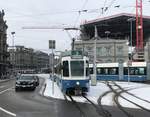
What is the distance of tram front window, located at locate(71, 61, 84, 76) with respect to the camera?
28.2 metres

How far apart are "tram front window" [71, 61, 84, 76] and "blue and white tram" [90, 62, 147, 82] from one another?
27.3 meters

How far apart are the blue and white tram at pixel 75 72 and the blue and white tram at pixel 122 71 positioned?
27.3 m

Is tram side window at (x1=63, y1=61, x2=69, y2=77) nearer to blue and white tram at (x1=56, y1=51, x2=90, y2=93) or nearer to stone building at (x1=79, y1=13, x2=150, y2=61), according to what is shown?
blue and white tram at (x1=56, y1=51, x2=90, y2=93)

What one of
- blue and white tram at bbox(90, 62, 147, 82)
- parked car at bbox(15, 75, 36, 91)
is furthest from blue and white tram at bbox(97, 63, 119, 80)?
parked car at bbox(15, 75, 36, 91)

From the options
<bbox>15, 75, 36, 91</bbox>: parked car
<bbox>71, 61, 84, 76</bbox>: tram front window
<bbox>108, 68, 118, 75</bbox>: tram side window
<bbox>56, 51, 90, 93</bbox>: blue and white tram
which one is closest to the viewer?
<bbox>56, 51, 90, 93</bbox>: blue and white tram

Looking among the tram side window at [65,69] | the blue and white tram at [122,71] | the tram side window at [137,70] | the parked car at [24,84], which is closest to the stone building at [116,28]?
the blue and white tram at [122,71]

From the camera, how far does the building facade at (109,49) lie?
11600 centimetres

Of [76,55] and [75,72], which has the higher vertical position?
[76,55]

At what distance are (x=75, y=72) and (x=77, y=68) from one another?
1.14 feet

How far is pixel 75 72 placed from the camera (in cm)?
2820

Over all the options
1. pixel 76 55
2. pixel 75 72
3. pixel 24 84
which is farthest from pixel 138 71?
pixel 75 72

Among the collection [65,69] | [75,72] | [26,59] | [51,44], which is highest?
[26,59]

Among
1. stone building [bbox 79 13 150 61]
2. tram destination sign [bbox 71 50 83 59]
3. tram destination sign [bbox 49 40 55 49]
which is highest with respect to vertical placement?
stone building [bbox 79 13 150 61]

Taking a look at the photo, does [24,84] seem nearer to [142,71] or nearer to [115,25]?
[142,71]
